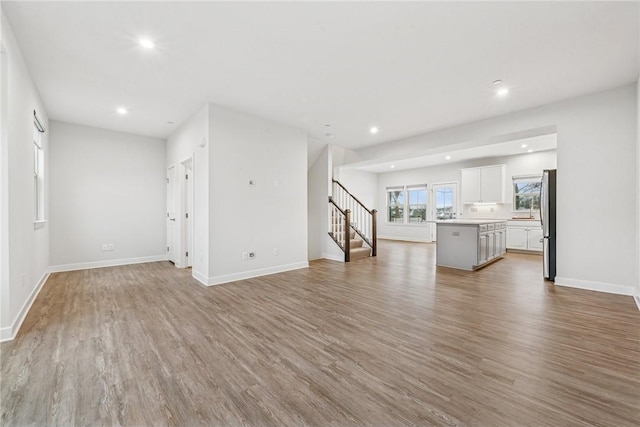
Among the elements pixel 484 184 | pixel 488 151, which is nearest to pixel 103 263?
pixel 488 151

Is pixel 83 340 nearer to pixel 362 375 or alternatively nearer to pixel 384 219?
pixel 362 375

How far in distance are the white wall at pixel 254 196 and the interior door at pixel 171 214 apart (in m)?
1.81

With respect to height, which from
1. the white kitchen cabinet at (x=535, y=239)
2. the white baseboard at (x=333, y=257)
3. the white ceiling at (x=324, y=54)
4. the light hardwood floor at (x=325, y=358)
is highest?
the white ceiling at (x=324, y=54)

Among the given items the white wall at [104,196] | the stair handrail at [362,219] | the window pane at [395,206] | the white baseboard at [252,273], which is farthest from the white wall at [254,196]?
the window pane at [395,206]

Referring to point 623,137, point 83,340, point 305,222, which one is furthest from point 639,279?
point 83,340

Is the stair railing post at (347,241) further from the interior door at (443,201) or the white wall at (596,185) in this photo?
the interior door at (443,201)

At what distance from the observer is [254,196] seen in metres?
4.58

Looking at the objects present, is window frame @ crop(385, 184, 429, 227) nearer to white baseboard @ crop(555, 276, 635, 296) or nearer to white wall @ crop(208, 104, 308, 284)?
white baseboard @ crop(555, 276, 635, 296)

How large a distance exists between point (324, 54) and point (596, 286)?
477cm

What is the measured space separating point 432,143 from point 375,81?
2552 mm

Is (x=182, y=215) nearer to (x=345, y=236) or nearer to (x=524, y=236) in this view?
(x=345, y=236)

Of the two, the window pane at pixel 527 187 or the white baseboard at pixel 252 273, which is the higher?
the window pane at pixel 527 187

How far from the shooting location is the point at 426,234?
9.88 metres

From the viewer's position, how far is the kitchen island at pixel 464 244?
4973 mm
